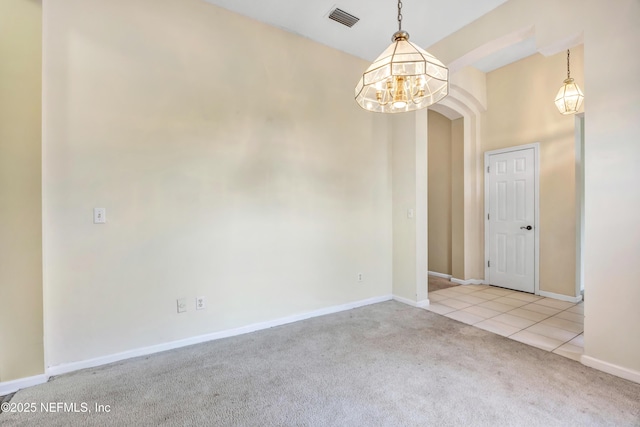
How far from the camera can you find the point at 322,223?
3338 mm

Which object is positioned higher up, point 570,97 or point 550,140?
point 570,97

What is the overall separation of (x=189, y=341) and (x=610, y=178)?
3594mm

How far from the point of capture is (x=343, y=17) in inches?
113

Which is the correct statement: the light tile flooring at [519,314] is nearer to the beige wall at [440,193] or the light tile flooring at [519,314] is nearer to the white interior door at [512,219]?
the white interior door at [512,219]

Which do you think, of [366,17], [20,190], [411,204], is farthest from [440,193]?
[20,190]

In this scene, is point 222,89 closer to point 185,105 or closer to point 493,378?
point 185,105

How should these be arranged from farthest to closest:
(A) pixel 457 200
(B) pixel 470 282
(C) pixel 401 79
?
1. (A) pixel 457 200
2. (B) pixel 470 282
3. (C) pixel 401 79

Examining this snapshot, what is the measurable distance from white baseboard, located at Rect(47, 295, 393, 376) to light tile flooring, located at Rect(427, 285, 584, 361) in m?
1.17

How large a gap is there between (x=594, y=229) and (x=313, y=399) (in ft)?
7.81

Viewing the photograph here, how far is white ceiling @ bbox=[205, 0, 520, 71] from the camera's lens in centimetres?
268

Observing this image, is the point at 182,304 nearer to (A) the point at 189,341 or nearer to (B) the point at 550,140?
(A) the point at 189,341

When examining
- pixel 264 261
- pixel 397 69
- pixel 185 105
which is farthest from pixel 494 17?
pixel 264 261

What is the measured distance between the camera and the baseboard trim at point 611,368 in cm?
197

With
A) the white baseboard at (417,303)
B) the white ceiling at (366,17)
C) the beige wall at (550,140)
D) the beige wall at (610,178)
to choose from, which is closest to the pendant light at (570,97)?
the beige wall at (550,140)
